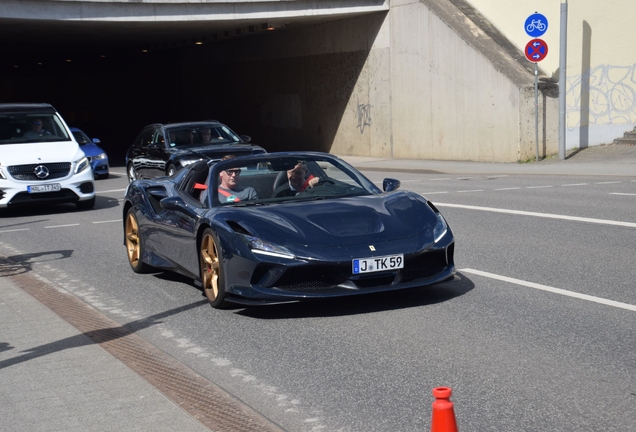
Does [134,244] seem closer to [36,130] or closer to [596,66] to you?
[36,130]

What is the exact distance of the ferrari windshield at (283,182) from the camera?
8.52 meters

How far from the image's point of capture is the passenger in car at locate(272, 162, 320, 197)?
8.59 metres

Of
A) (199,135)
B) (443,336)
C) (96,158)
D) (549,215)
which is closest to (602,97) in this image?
(199,135)

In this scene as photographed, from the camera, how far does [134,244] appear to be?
10391 mm

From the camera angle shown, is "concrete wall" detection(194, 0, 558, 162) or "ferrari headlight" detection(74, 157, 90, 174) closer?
"ferrari headlight" detection(74, 157, 90, 174)

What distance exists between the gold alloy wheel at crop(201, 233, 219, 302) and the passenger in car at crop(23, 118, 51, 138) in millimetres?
11081

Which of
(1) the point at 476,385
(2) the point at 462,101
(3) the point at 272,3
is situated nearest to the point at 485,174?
(2) the point at 462,101

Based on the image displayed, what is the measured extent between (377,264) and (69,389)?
2.62 m

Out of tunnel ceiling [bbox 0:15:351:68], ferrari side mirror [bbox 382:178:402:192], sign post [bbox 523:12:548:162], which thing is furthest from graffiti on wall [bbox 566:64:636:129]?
ferrari side mirror [bbox 382:178:402:192]

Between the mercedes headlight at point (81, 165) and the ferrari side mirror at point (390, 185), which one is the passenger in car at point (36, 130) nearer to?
the mercedes headlight at point (81, 165)

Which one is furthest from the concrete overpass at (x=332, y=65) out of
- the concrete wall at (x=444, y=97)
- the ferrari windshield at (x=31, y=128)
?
the ferrari windshield at (x=31, y=128)

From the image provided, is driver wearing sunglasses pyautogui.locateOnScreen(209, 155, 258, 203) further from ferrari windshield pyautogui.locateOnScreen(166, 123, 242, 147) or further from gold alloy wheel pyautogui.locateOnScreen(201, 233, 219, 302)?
ferrari windshield pyautogui.locateOnScreen(166, 123, 242, 147)

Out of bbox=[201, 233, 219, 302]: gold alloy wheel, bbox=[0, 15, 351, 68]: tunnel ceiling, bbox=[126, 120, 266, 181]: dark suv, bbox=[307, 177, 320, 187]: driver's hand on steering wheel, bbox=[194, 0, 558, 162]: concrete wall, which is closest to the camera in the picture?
bbox=[201, 233, 219, 302]: gold alloy wheel

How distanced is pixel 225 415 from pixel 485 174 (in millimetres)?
18120
